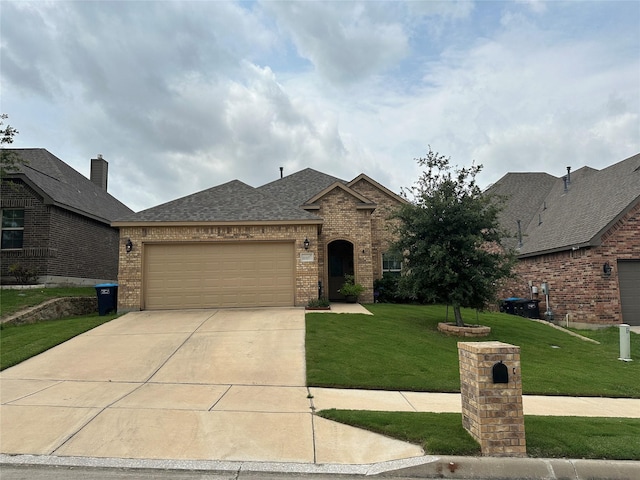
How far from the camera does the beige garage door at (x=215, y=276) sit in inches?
565

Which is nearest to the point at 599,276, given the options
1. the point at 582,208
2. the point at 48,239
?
the point at 582,208

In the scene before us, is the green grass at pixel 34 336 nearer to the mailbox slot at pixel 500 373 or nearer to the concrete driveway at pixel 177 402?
the concrete driveway at pixel 177 402

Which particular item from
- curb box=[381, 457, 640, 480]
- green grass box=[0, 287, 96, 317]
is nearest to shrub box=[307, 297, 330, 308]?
green grass box=[0, 287, 96, 317]

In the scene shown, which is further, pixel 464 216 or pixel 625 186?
pixel 625 186

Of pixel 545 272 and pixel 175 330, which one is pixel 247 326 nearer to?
pixel 175 330

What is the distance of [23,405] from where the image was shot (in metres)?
6.13

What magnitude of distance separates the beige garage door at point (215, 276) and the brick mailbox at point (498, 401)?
10361 millimetres

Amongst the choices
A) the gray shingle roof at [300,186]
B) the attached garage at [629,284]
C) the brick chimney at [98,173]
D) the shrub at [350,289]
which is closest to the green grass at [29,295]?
the gray shingle roof at [300,186]

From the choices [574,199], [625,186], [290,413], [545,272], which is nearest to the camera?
[290,413]

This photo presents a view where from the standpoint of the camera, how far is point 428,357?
9.38 m

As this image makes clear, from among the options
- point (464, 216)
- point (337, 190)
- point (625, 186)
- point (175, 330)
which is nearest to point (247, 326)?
point (175, 330)

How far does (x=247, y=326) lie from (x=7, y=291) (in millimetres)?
9792

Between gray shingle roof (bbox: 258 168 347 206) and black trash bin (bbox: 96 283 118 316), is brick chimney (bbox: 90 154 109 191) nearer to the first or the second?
gray shingle roof (bbox: 258 168 347 206)

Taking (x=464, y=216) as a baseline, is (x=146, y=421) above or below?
below
